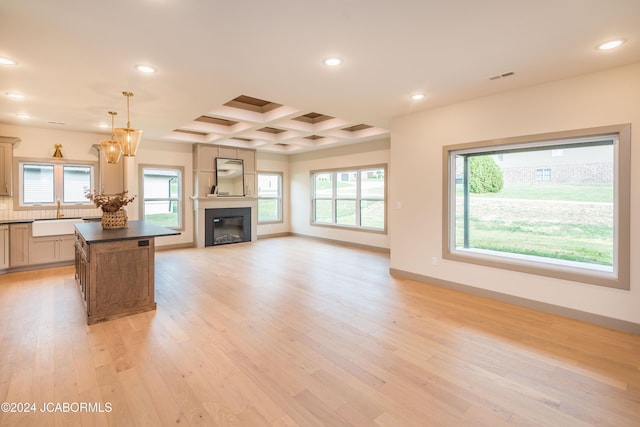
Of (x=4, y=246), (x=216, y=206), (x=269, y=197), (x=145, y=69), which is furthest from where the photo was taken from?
(x=269, y=197)

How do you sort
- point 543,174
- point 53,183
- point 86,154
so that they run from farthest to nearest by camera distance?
point 86,154, point 53,183, point 543,174

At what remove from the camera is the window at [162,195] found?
7306 millimetres

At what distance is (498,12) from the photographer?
86.1 inches

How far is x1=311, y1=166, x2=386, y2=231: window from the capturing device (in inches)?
301

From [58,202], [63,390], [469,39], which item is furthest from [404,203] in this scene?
[58,202]

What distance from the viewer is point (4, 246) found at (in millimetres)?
5172

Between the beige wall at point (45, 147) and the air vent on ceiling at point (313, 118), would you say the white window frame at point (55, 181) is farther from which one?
the air vent on ceiling at point (313, 118)

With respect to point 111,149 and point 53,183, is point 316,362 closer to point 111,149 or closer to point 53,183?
point 111,149

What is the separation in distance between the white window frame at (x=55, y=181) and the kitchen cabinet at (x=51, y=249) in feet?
2.52

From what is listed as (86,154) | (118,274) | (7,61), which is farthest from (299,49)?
(86,154)

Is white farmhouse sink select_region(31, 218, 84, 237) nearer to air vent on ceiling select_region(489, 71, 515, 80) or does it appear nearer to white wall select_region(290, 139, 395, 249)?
white wall select_region(290, 139, 395, 249)

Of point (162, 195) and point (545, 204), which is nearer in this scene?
point (545, 204)

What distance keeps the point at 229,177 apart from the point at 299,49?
6.08 m

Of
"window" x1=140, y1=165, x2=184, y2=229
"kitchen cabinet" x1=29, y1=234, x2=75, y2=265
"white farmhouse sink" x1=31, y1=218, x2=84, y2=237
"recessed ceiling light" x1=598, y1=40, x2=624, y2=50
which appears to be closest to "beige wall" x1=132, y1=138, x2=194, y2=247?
"window" x1=140, y1=165, x2=184, y2=229
